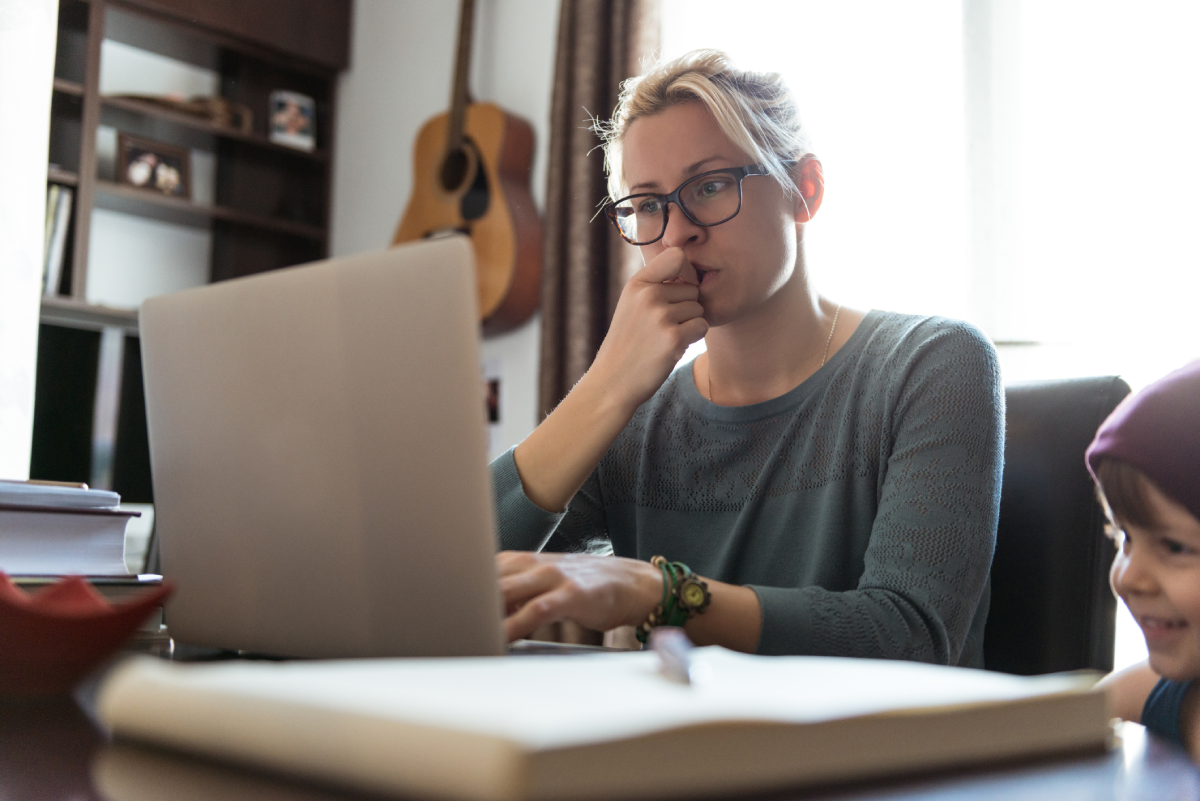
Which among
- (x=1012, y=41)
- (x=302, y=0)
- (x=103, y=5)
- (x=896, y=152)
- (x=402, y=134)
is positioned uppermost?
(x=302, y=0)

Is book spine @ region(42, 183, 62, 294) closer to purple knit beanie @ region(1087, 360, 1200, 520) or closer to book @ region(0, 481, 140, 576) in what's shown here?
book @ region(0, 481, 140, 576)

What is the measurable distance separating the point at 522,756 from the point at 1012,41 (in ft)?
6.54

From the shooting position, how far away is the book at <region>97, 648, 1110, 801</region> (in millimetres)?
264

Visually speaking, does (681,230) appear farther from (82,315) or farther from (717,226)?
(82,315)

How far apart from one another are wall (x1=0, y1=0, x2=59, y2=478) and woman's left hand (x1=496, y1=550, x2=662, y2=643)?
1.25 m

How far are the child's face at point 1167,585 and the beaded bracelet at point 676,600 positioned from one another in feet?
1.08

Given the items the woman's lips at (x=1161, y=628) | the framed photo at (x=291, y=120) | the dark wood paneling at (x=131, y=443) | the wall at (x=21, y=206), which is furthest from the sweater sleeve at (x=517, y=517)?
the framed photo at (x=291, y=120)

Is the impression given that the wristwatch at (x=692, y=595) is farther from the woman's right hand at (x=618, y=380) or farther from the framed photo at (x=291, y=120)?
the framed photo at (x=291, y=120)

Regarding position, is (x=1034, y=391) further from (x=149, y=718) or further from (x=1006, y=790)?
(x=149, y=718)

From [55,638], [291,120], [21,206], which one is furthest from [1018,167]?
[291,120]

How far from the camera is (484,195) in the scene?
2.71 m

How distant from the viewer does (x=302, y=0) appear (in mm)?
3279

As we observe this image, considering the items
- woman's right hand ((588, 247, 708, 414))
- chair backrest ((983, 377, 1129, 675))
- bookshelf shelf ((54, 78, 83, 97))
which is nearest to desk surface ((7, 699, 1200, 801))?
chair backrest ((983, 377, 1129, 675))

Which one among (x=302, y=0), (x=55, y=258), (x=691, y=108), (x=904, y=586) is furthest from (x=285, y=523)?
(x=302, y=0)
